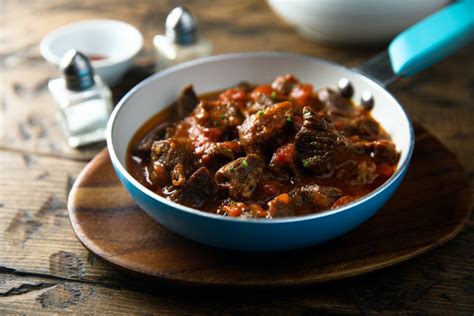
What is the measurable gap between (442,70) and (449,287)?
7.95 feet

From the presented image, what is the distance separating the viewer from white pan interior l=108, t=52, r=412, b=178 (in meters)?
3.33

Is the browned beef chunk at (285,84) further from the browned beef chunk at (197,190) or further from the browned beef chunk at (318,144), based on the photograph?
the browned beef chunk at (197,190)

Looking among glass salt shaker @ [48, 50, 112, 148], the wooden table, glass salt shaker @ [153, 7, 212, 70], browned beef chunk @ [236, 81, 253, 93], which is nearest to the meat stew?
browned beef chunk @ [236, 81, 253, 93]

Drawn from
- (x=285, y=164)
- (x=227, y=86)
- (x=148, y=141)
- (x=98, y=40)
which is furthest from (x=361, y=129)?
(x=98, y=40)

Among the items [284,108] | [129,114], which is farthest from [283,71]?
[129,114]

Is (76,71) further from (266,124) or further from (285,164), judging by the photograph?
(285,164)

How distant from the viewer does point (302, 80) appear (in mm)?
3910

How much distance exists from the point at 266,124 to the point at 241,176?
1.15 feet

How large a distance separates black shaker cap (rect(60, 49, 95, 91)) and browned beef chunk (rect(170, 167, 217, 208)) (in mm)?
1432

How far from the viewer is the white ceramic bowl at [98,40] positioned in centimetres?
470

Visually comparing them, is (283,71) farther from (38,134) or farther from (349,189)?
(38,134)

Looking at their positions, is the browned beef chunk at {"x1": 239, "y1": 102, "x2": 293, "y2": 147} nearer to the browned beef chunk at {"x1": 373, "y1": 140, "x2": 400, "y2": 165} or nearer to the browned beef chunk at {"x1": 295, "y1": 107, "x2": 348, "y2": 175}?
the browned beef chunk at {"x1": 295, "y1": 107, "x2": 348, "y2": 175}

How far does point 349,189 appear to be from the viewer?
3.03 metres

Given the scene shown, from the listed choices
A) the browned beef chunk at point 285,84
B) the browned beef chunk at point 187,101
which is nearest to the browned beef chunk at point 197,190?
the browned beef chunk at point 187,101
